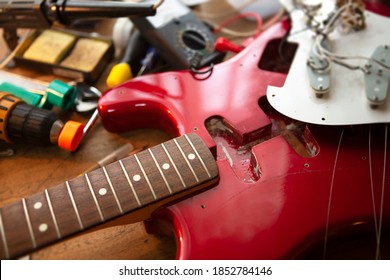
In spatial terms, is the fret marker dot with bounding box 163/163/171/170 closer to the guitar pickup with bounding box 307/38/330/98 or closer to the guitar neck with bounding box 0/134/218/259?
the guitar neck with bounding box 0/134/218/259

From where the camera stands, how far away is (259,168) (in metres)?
0.58

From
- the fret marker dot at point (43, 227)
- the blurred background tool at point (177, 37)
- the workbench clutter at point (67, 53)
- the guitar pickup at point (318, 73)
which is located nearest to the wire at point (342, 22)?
the guitar pickup at point (318, 73)

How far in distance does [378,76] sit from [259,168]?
0.81 ft

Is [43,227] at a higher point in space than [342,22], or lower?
lower

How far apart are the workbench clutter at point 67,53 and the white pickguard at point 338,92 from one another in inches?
13.4

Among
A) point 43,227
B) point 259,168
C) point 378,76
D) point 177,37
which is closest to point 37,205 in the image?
point 43,227

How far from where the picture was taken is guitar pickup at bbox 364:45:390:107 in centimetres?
61

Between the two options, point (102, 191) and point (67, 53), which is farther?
point (67, 53)

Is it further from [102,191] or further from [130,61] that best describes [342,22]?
[102,191]

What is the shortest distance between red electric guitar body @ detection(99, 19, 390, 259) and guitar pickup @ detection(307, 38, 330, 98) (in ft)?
0.17

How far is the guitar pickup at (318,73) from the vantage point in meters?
0.64

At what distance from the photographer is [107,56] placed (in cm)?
82

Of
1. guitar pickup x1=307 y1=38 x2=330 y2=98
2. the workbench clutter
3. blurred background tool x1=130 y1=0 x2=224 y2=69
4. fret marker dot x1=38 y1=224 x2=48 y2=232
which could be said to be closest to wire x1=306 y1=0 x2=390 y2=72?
guitar pickup x1=307 y1=38 x2=330 y2=98
